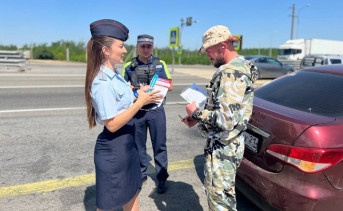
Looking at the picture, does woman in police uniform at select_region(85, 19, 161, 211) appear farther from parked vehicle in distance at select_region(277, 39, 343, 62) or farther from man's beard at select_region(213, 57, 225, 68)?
parked vehicle in distance at select_region(277, 39, 343, 62)

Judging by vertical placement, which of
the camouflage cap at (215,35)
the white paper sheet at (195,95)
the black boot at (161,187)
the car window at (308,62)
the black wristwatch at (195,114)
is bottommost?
the black boot at (161,187)

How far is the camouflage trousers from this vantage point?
6.38 ft

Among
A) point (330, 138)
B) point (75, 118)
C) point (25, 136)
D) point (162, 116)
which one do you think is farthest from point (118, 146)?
point (75, 118)

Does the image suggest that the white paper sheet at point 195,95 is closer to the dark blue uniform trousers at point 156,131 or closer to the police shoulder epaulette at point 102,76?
the police shoulder epaulette at point 102,76

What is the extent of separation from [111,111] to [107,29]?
0.55 meters

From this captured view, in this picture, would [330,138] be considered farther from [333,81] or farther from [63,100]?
[63,100]

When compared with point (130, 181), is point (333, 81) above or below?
above

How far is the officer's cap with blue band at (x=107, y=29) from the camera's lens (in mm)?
1756

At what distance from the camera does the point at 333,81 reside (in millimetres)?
2660

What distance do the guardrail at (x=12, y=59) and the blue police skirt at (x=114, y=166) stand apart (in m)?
16.4

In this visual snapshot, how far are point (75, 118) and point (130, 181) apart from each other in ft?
15.0

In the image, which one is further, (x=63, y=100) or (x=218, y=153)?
(x=63, y=100)

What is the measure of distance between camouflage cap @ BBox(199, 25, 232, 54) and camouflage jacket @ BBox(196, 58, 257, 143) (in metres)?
0.17

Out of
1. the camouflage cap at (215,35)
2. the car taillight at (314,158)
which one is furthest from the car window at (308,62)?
the camouflage cap at (215,35)
